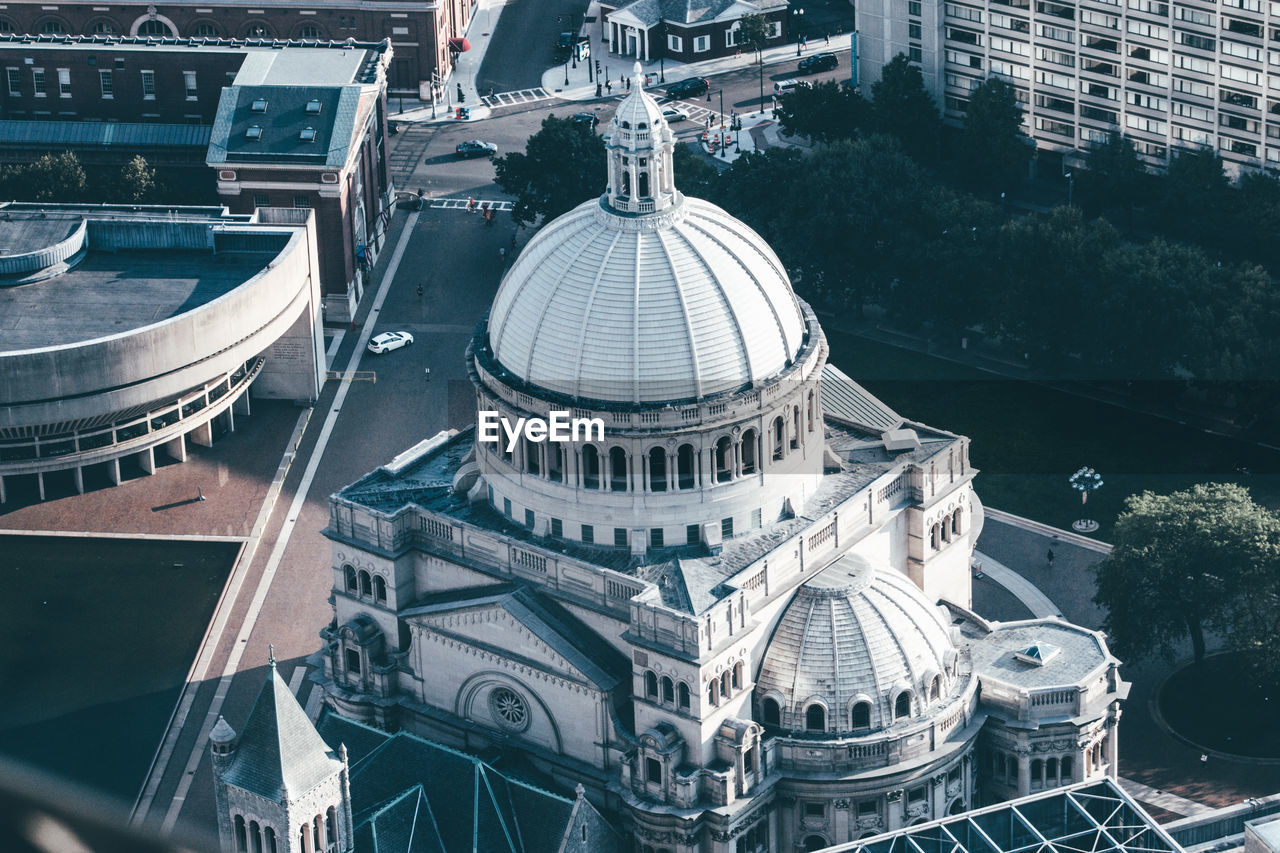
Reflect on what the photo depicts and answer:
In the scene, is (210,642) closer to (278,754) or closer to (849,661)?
(278,754)

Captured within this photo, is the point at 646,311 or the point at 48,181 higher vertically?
the point at 48,181

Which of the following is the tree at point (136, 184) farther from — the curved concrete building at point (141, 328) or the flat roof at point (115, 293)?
the flat roof at point (115, 293)

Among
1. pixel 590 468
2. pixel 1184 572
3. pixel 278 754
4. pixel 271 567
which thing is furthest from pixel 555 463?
pixel 271 567

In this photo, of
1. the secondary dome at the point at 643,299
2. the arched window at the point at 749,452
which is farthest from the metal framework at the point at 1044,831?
the secondary dome at the point at 643,299

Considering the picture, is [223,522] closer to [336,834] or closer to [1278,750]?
[336,834]

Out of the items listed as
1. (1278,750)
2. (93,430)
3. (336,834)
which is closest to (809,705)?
(336,834)

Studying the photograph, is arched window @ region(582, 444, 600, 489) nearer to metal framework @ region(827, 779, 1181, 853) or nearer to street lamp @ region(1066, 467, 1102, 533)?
metal framework @ region(827, 779, 1181, 853)

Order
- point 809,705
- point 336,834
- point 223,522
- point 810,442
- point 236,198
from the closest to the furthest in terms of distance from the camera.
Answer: point 336,834 → point 809,705 → point 810,442 → point 223,522 → point 236,198
